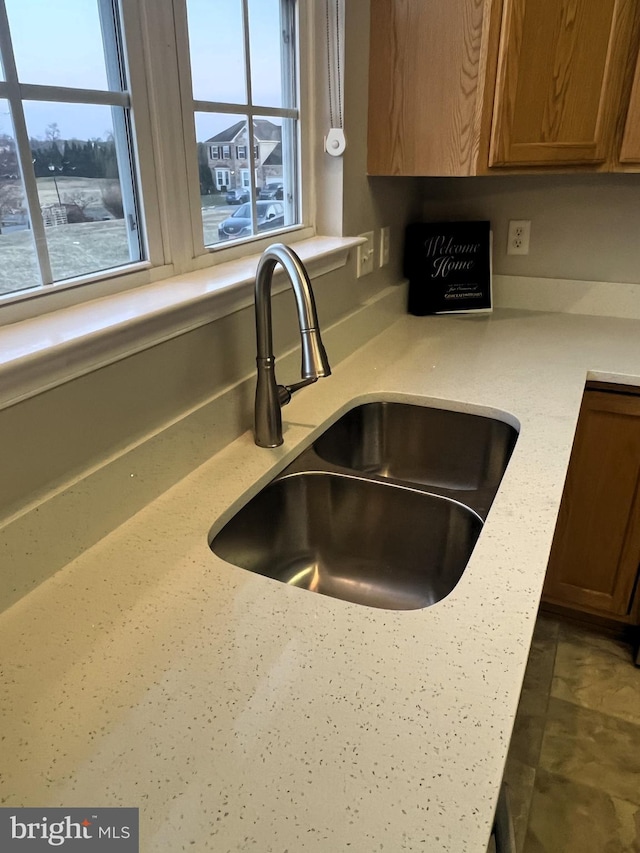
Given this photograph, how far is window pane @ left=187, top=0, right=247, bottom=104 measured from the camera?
1118 mm

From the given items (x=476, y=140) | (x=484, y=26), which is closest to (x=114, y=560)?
(x=476, y=140)

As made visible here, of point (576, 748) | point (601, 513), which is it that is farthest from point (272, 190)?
point (576, 748)

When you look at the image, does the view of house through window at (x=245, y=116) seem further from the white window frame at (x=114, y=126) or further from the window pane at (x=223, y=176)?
the white window frame at (x=114, y=126)

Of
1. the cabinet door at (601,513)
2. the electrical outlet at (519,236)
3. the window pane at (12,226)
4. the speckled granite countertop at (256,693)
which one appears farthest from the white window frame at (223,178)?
the electrical outlet at (519,236)

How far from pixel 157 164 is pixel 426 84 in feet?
2.80

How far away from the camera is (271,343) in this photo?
1.09 m

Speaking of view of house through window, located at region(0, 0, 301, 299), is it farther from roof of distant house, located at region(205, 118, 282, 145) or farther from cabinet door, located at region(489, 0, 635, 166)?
cabinet door, located at region(489, 0, 635, 166)

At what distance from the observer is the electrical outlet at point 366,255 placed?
1.68 m

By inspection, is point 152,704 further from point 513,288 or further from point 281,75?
point 513,288

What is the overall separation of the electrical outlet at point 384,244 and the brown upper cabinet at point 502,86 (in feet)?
0.67

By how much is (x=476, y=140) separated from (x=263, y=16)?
58cm

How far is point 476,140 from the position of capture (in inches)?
61.3

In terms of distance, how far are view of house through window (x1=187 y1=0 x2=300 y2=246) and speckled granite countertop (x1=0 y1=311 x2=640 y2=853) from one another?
633 millimetres

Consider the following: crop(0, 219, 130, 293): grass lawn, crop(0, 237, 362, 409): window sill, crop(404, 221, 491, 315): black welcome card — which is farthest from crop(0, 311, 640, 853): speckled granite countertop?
crop(404, 221, 491, 315): black welcome card
